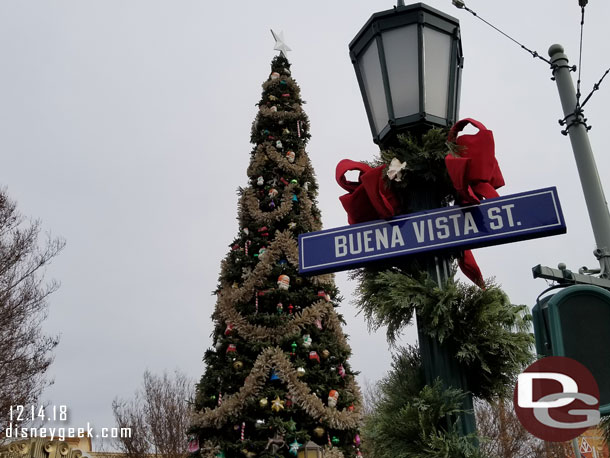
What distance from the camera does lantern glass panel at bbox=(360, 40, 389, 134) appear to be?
2309 millimetres

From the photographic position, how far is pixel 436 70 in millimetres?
2252

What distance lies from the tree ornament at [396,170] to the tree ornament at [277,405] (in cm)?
594

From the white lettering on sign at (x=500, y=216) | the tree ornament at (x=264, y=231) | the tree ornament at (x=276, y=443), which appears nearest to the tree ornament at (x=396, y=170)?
the white lettering on sign at (x=500, y=216)

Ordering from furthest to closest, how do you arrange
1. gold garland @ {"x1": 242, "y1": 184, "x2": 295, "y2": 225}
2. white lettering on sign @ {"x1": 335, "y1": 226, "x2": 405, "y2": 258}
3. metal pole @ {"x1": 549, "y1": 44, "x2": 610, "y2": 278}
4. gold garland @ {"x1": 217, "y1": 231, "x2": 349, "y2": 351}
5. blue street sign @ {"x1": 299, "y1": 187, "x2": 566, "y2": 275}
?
gold garland @ {"x1": 242, "y1": 184, "x2": 295, "y2": 225} → gold garland @ {"x1": 217, "y1": 231, "x2": 349, "y2": 351} → metal pole @ {"x1": 549, "y1": 44, "x2": 610, "y2": 278} → white lettering on sign @ {"x1": 335, "y1": 226, "x2": 405, "y2": 258} → blue street sign @ {"x1": 299, "y1": 187, "x2": 566, "y2": 275}

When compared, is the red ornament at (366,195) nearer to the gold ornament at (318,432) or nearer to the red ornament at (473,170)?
the red ornament at (473,170)

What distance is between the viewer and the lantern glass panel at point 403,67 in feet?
7.29

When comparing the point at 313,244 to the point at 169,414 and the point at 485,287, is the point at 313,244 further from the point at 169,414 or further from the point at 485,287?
the point at 169,414

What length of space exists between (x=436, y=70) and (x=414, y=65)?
0.38 ft

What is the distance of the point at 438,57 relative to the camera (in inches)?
89.4

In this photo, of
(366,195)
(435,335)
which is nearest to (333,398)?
(366,195)

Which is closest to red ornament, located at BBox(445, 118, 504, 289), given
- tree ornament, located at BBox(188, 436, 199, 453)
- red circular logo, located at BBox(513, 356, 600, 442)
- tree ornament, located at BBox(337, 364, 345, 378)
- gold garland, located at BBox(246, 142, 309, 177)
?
red circular logo, located at BBox(513, 356, 600, 442)

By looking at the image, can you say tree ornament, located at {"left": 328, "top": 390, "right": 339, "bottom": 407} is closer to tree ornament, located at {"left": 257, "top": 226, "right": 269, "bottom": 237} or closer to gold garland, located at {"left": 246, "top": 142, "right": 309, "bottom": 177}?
tree ornament, located at {"left": 257, "top": 226, "right": 269, "bottom": 237}

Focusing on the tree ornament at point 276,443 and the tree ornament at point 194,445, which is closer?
the tree ornament at point 276,443

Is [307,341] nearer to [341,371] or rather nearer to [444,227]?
[341,371]
